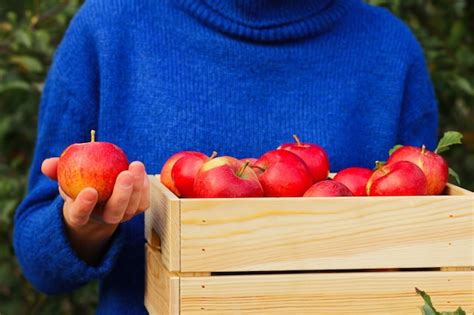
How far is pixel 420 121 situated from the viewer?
7.43 ft

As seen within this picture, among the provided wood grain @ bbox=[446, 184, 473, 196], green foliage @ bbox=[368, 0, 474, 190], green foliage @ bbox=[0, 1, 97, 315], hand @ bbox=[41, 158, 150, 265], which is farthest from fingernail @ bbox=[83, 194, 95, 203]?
green foliage @ bbox=[368, 0, 474, 190]

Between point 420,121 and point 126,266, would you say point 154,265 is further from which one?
point 420,121

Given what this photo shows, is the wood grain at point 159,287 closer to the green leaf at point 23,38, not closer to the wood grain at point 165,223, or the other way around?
the wood grain at point 165,223

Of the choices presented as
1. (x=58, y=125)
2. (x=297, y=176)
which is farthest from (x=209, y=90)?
(x=297, y=176)

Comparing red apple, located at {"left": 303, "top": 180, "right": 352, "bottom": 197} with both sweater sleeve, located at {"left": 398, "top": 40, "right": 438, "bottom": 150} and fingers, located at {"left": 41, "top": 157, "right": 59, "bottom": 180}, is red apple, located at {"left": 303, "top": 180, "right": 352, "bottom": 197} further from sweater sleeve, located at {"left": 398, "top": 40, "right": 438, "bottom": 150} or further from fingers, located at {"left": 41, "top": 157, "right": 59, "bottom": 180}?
sweater sleeve, located at {"left": 398, "top": 40, "right": 438, "bottom": 150}

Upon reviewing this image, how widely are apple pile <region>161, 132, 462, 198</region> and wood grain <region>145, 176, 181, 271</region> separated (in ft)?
0.14

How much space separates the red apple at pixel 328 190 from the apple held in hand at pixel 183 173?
0.63 feet

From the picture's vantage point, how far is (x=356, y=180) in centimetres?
171

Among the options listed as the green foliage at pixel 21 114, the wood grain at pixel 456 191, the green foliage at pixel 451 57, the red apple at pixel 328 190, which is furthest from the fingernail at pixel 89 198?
the green foliage at pixel 451 57

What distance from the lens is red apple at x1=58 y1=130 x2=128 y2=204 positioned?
5.27ft

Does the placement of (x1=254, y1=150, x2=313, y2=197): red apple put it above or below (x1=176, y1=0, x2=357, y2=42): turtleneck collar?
below

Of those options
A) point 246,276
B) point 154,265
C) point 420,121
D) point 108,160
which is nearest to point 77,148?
point 108,160

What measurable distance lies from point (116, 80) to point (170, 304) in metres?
0.67

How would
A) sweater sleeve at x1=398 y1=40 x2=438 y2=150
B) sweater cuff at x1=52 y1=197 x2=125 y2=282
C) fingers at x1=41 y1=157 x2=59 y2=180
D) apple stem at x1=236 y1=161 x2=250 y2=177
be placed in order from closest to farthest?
apple stem at x1=236 y1=161 x2=250 y2=177, fingers at x1=41 y1=157 x2=59 y2=180, sweater cuff at x1=52 y1=197 x2=125 y2=282, sweater sleeve at x1=398 y1=40 x2=438 y2=150
